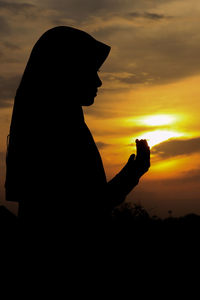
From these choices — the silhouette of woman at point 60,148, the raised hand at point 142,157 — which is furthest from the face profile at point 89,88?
the raised hand at point 142,157

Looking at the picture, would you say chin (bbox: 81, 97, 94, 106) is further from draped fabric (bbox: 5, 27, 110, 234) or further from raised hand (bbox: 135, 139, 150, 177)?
raised hand (bbox: 135, 139, 150, 177)

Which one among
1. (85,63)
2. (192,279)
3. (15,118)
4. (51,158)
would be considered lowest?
(192,279)

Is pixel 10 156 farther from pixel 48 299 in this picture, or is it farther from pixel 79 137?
pixel 48 299

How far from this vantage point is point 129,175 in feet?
11.4

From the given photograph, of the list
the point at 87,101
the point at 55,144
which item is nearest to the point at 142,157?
the point at 87,101

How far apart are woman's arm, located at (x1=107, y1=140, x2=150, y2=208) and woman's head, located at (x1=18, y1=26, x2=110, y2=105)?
0.55m

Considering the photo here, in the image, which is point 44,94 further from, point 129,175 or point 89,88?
point 129,175

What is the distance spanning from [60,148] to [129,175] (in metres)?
0.58

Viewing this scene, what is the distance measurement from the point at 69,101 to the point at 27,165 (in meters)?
0.57

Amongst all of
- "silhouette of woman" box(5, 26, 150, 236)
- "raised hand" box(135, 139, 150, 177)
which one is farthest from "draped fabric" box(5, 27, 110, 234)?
"raised hand" box(135, 139, 150, 177)

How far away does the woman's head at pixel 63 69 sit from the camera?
344cm

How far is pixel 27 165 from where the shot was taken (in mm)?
3289

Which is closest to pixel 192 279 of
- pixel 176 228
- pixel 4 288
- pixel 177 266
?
pixel 177 266

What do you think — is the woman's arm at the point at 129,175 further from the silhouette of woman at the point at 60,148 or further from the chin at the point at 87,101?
the chin at the point at 87,101
